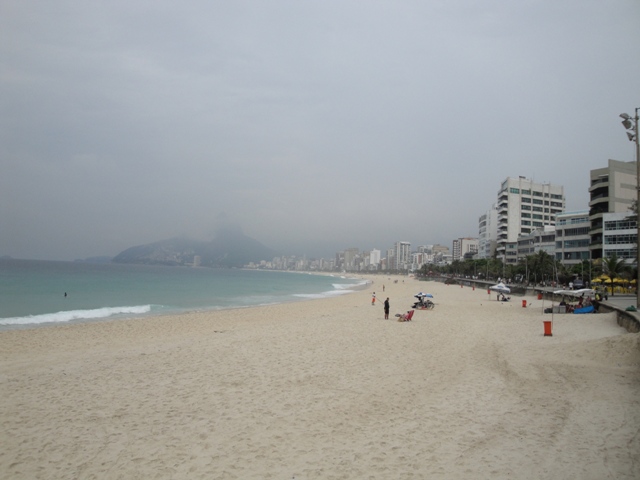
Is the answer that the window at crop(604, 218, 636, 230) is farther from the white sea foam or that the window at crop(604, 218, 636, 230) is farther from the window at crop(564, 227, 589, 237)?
the white sea foam

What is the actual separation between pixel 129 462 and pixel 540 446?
19.1 feet

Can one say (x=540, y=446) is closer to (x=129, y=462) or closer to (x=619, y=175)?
(x=129, y=462)

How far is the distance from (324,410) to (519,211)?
95.6 meters

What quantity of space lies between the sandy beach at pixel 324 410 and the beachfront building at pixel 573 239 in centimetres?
5344

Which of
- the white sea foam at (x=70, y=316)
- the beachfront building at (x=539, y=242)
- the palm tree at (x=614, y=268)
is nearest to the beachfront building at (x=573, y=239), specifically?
the beachfront building at (x=539, y=242)

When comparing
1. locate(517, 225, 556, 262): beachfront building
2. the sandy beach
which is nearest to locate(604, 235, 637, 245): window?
locate(517, 225, 556, 262): beachfront building

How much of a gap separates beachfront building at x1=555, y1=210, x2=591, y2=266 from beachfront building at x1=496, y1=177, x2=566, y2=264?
23.9 m

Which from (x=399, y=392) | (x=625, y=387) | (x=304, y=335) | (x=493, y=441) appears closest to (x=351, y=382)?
(x=399, y=392)

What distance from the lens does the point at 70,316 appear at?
84.1 feet

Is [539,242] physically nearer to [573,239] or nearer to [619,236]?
[573,239]

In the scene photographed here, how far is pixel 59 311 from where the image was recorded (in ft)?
93.6

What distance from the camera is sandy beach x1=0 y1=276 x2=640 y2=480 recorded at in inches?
213

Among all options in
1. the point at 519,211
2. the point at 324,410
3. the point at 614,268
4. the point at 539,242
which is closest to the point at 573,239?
the point at 539,242

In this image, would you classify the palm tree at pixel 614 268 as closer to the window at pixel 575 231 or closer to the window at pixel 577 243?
Result: the window at pixel 577 243
